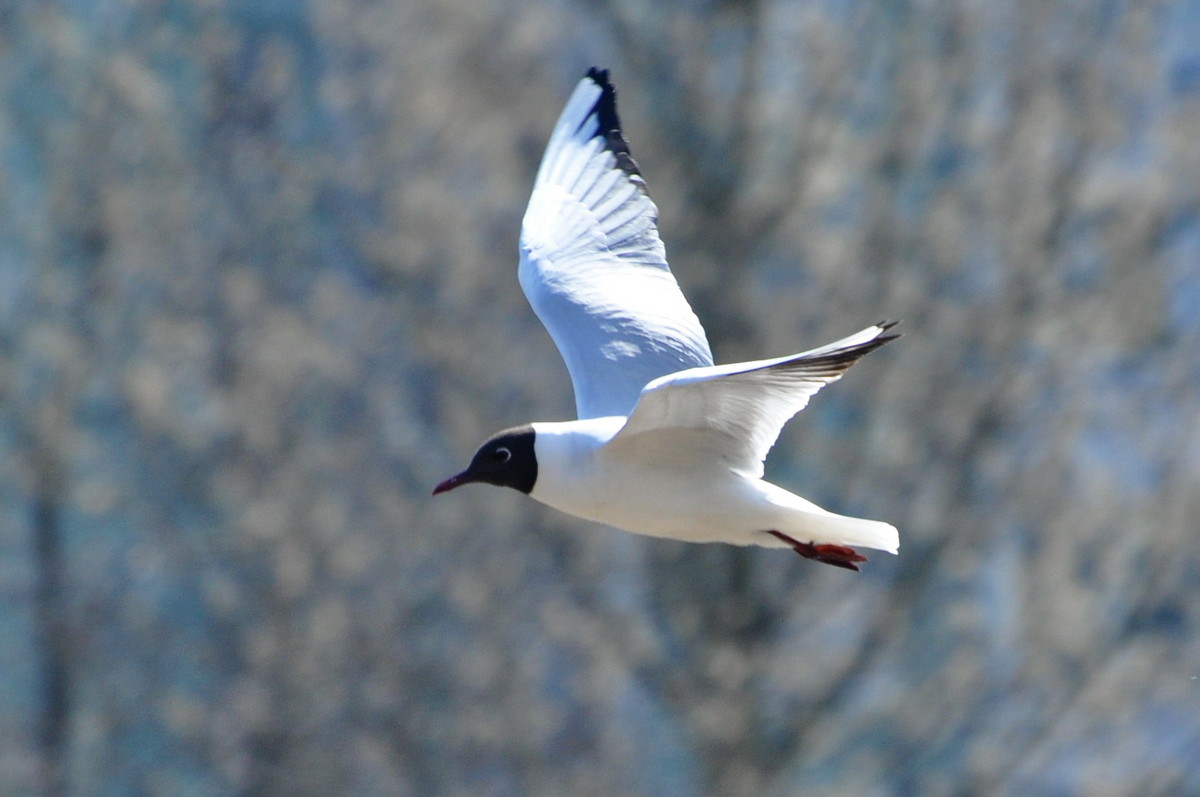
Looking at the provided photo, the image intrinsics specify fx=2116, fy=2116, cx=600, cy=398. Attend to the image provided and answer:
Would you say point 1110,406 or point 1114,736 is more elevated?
point 1110,406

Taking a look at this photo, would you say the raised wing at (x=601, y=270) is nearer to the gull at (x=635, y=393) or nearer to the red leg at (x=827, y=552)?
the gull at (x=635, y=393)

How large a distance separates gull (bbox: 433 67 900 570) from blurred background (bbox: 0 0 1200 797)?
194 cm

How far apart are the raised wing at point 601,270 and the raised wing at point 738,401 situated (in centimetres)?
33

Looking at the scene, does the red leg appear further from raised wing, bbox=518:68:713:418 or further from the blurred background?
the blurred background

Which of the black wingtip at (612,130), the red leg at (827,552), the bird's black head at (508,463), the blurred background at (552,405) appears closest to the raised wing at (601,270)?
the black wingtip at (612,130)

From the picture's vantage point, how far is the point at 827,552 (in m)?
3.56

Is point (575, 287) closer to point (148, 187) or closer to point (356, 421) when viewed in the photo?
point (356, 421)

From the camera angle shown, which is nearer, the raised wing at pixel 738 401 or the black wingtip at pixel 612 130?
the raised wing at pixel 738 401

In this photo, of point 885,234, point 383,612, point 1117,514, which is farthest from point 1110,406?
point 383,612

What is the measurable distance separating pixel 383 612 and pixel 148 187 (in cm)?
158

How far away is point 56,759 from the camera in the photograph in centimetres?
630

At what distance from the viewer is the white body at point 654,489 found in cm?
333

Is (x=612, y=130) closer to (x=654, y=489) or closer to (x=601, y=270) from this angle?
(x=601, y=270)

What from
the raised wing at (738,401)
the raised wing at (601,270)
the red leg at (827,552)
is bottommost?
the red leg at (827,552)
